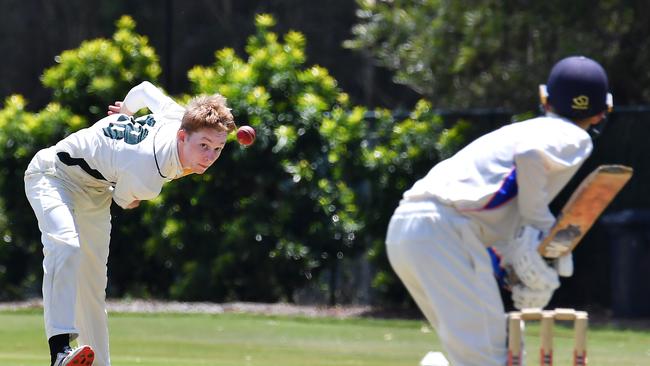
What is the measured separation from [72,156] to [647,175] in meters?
8.67

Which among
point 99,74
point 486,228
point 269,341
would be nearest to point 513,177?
point 486,228

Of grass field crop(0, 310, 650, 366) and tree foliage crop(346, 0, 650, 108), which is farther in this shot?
tree foliage crop(346, 0, 650, 108)

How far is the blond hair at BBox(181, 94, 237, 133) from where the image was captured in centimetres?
619

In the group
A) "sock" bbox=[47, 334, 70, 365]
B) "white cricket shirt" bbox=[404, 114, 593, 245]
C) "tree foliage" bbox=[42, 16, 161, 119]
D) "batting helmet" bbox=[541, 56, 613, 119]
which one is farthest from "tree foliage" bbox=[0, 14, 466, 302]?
"white cricket shirt" bbox=[404, 114, 593, 245]

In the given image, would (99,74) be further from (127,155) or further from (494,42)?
(127,155)

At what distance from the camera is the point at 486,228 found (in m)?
5.41

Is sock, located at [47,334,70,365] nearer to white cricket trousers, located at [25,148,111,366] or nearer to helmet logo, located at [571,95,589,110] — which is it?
white cricket trousers, located at [25,148,111,366]

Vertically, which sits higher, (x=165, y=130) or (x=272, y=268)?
(x=165, y=130)

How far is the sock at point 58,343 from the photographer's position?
607cm

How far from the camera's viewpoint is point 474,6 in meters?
16.9

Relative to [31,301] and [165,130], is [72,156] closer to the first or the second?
[165,130]

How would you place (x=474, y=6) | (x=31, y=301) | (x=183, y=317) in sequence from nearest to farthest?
(x=183, y=317), (x=31, y=301), (x=474, y=6)

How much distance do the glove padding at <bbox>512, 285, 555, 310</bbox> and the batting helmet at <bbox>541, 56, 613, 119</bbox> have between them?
80 centimetres

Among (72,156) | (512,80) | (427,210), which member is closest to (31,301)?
(512,80)
